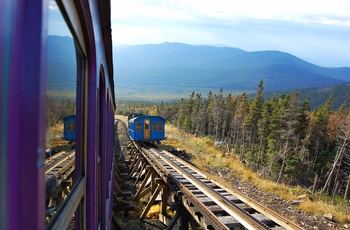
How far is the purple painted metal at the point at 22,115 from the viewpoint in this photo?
2.52 ft

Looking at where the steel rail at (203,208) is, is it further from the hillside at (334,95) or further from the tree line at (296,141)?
the hillside at (334,95)

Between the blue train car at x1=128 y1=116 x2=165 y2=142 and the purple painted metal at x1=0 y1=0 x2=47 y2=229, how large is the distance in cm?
2082

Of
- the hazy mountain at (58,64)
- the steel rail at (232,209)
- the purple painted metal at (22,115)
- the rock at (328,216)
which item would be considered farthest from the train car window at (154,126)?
the purple painted metal at (22,115)

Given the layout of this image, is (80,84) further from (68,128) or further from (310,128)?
(310,128)

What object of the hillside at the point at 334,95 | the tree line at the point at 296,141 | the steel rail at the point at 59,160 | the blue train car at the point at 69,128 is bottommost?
the tree line at the point at 296,141

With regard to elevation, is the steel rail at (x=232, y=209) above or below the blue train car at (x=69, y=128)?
below

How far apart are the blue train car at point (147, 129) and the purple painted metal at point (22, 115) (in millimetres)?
20825

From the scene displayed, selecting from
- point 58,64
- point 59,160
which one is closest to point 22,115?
point 58,64

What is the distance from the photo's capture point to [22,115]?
0.86 metres

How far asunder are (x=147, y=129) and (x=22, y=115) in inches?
A: 835

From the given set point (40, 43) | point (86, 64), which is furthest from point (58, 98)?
point (86, 64)

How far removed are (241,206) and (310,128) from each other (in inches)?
1588

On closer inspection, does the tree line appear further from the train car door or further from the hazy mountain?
the hazy mountain

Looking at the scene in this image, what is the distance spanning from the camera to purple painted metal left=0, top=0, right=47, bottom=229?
30.2 inches
